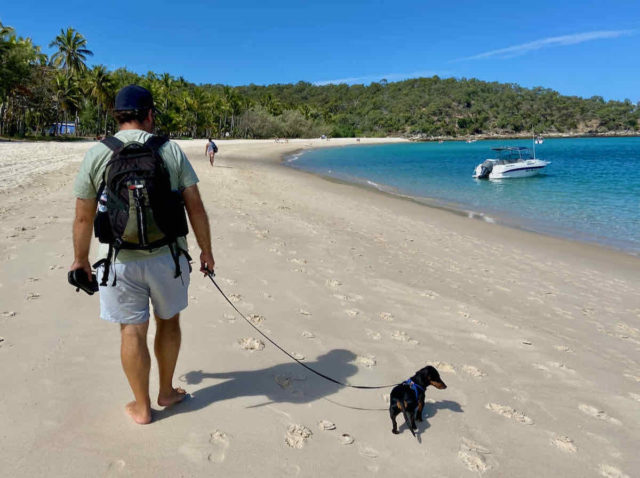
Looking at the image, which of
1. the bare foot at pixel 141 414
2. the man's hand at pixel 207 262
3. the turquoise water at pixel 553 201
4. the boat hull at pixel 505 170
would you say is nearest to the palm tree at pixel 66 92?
the turquoise water at pixel 553 201

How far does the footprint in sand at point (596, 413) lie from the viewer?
329 centimetres

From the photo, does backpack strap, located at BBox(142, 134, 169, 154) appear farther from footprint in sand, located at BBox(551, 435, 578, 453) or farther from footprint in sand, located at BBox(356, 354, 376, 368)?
footprint in sand, located at BBox(551, 435, 578, 453)

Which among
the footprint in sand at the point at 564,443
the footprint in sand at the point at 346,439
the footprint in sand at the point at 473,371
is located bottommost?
the footprint in sand at the point at 564,443

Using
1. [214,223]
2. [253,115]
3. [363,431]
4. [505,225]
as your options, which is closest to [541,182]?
A: [505,225]

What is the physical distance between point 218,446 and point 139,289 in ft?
3.49

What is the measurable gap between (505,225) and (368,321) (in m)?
10.00

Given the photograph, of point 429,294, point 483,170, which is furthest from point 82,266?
point 483,170

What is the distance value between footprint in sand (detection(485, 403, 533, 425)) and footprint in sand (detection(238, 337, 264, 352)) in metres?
2.01

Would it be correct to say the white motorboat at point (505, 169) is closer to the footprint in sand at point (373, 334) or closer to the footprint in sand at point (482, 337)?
the footprint in sand at point (482, 337)

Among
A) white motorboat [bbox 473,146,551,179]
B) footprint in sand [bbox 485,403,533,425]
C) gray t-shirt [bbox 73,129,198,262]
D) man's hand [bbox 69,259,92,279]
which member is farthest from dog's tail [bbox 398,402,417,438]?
white motorboat [bbox 473,146,551,179]

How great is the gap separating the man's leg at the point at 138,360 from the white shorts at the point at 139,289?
0.07 m

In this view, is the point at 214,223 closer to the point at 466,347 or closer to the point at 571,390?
the point at 466,347

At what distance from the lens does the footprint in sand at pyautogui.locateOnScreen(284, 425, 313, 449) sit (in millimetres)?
2730

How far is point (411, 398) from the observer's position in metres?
2.92
